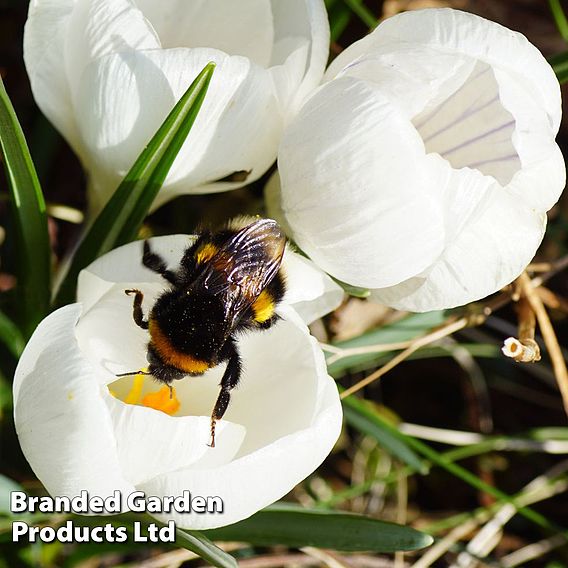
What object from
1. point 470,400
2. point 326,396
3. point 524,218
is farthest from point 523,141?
point 470,400

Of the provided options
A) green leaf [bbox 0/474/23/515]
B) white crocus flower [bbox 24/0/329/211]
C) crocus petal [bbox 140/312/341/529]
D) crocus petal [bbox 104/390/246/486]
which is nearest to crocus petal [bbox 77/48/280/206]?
white crocus flower [bbox 24/0/329/211]

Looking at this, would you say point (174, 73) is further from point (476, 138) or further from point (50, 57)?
point (476, 138)

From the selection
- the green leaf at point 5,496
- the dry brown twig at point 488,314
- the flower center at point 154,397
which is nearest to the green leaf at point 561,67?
the dry brown twig at point 488,314

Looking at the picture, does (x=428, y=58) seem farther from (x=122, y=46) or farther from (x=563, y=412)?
(x=563, y=412)

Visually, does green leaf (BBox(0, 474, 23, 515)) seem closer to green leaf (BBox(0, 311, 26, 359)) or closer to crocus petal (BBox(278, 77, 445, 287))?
green leaf (BBox(0, 311, 26, 359))

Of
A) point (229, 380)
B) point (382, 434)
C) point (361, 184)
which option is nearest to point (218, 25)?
point (361, 184)

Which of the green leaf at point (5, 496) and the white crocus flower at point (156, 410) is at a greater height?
the white crocus flower at point (156, 410)

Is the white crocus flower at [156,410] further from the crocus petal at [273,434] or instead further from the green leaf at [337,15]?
the green leaf at [337,15]

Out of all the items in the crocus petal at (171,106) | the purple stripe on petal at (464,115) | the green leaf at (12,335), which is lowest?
the green leaf at (12,335)
